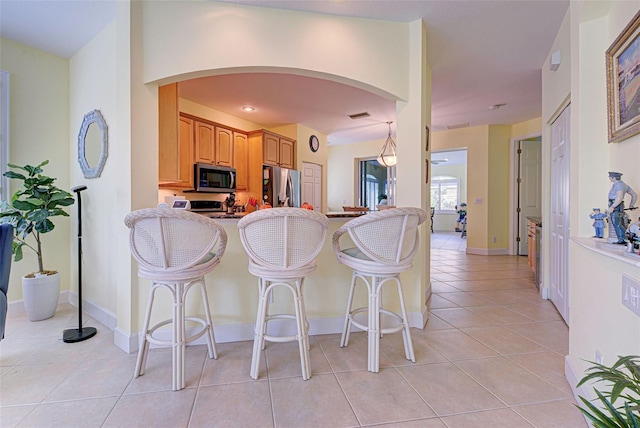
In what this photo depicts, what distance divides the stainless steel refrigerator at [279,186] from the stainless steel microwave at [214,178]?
55 centimetres

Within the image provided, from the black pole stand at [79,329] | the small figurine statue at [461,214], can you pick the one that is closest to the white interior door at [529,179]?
the small figurine statue at [461,214]

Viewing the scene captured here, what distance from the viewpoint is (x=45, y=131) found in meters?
3.10

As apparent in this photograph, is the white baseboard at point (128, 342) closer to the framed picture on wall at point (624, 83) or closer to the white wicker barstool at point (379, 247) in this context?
the white wicker barstool at point (379, 247)

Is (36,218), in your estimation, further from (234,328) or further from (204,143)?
(204,143)

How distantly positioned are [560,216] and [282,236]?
2819 mm

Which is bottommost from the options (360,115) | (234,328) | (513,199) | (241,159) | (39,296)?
(234,328)

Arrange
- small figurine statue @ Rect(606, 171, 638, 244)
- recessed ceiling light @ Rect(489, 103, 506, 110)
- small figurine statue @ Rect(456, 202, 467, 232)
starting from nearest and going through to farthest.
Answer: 1. small figurine statue @ Rect(606, 171, 638, 244)
2. recessed ceiling light @ Rect(489, 103, 506, 110)
3. small figurine statue @ Rect(456, 202, 467, 232)

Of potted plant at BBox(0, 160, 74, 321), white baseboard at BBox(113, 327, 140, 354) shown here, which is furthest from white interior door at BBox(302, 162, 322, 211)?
white baseboard at BBox(113, 327, 140, 354)

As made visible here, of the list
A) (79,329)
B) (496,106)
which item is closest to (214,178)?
(79,329)

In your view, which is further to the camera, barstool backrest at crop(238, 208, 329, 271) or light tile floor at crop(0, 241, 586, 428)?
barstool backrest at crop(238, 208, 329, 271)

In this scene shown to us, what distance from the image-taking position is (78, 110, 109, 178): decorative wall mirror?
2.61 meters

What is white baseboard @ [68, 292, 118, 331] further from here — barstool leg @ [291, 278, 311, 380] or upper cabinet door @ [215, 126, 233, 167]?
upper cabinet door @ [215, 126, 233, 167]

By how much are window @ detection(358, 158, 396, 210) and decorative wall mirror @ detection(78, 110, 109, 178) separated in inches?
236

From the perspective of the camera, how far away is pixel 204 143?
4355mm
